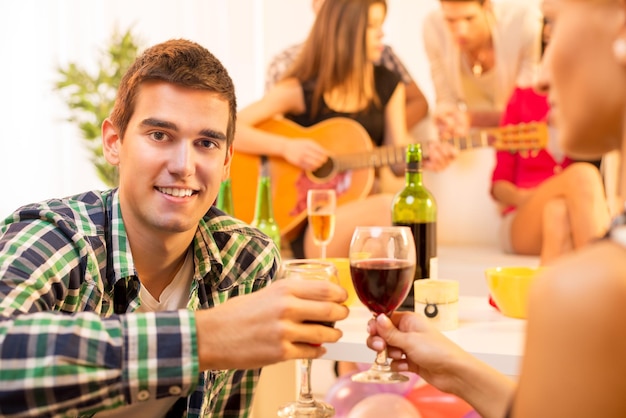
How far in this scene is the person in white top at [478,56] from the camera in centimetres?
387

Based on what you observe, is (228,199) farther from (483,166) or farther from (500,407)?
(483,166)

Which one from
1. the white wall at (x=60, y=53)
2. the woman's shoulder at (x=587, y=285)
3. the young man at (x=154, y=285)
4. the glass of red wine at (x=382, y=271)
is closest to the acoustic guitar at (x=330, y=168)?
the white wall at (x=60, y=53)

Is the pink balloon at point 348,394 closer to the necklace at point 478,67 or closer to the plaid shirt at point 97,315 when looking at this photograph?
the plaid shirt at point 97,315

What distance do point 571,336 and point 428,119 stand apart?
354 cm

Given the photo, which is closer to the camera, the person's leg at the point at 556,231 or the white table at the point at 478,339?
the white table at the point at 478,339

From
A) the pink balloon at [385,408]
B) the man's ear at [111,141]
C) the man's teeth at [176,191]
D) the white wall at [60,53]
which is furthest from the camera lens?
the white wall at [60,53]

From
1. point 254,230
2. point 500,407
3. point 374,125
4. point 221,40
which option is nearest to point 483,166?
point 374,125

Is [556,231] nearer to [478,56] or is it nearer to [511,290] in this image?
[478,56]

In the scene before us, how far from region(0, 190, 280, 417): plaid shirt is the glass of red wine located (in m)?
0.35

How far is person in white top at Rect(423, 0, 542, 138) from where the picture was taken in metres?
3.87

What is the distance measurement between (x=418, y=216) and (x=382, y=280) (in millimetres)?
603

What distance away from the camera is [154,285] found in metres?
1.62

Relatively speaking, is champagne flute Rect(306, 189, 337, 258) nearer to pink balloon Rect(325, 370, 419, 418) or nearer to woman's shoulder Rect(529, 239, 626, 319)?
pink balloon Rect(325, 370, 419, 418)

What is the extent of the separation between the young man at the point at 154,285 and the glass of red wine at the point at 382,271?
8.2 inches
